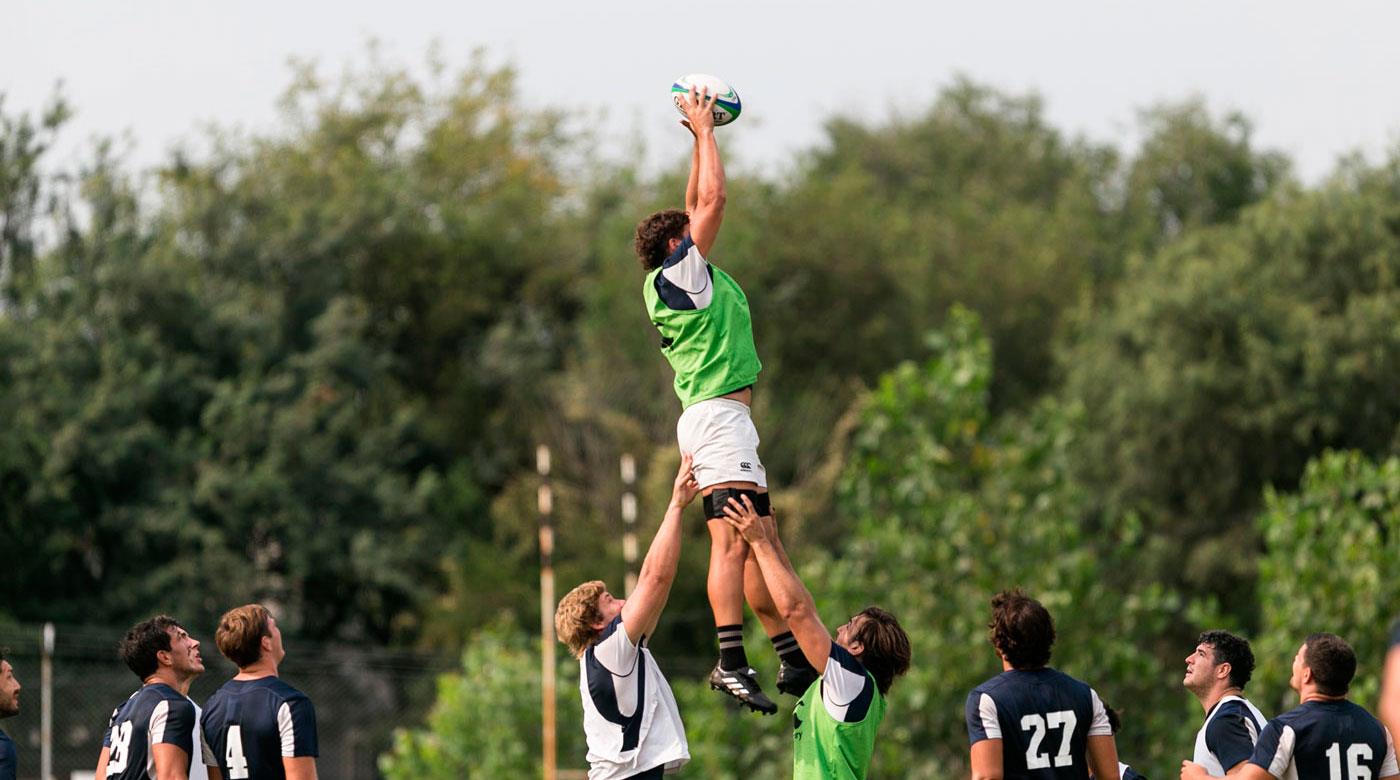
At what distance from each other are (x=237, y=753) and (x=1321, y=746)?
4.67 meters

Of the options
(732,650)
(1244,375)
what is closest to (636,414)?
(1244,375)

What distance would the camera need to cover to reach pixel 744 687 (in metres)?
9.27

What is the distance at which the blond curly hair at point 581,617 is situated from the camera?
28.7ft

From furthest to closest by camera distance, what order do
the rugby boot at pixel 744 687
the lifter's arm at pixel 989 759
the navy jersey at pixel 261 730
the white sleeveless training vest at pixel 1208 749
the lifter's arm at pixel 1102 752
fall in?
the rugby boot at pixel 744 687 → the white sleeveless training vest at pixel 1208 749 → the navy jersey at pixel 261 730 → the lifter's arm at pixel 1102 752 → the lifter's arm at pixel 989 759

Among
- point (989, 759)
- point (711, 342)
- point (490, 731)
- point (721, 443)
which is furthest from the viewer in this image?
point (490, 731)

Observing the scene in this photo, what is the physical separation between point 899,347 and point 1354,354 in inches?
486

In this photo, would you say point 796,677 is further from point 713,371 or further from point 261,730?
point 261,730

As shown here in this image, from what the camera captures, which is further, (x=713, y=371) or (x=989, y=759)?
(x=713, y=371)

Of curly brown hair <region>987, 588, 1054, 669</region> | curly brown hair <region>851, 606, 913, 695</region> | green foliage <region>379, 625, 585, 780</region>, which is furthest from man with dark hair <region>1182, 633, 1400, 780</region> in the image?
green foliage <region>379, 625, 585, 780</region>

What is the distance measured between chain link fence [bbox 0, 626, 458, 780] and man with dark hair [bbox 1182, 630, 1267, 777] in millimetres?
17364

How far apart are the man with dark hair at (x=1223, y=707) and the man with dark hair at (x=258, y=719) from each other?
3.90 meters

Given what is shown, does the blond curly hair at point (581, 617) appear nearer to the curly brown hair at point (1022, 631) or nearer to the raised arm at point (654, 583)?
the raised arm at point (654, 583)

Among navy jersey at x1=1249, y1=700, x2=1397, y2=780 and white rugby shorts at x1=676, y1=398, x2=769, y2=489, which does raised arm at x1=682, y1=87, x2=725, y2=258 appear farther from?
navy jersey at x1=1249, y1=700, x2=1397, y2=780

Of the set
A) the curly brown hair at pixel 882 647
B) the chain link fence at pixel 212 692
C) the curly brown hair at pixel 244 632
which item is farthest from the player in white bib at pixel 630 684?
the chain link fence at pixel 212 692
